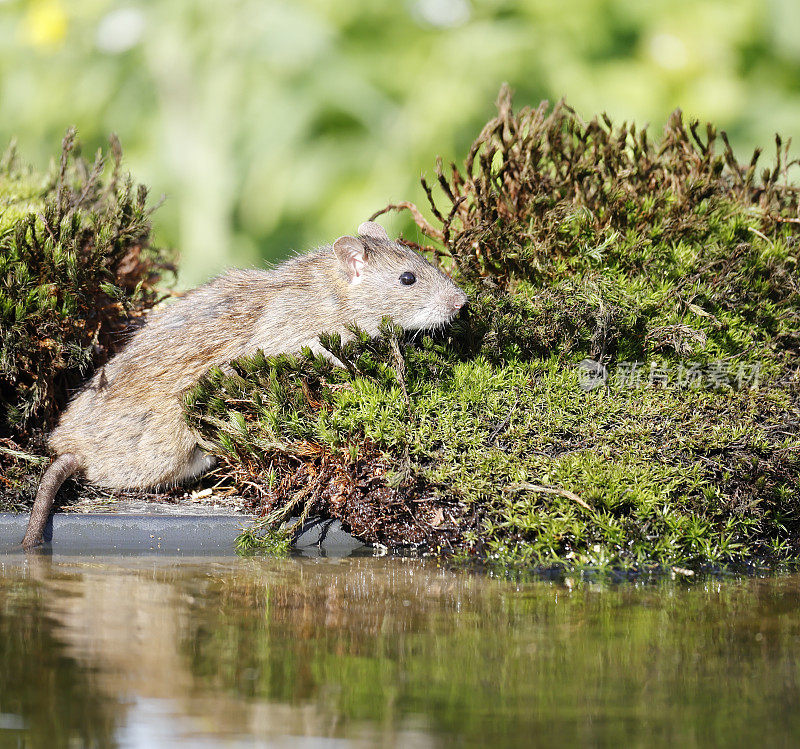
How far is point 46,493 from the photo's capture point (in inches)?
178

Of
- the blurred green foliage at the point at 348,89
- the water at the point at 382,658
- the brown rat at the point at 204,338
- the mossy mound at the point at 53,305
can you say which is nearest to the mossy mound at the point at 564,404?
the brown rat at the point at 204,338

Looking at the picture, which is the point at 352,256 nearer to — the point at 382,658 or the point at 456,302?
the point at 456,302

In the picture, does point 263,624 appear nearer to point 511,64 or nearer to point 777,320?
point 777,320

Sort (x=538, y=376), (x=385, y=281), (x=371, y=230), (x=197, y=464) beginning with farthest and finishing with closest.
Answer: (x=371, y=230) → (x=385, y=281) → (x=197, y=464) → (x=538, y=376)

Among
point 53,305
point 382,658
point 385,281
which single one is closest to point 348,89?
point 385,281

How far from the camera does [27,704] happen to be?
2.39 meters

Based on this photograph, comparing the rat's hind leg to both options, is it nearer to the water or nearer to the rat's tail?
the rat's tail

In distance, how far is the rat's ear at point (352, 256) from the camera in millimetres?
5066

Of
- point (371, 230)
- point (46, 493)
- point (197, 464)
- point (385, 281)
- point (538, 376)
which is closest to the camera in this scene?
point (46, 493)

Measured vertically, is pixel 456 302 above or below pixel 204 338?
above

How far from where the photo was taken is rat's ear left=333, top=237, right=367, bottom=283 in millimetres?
5066

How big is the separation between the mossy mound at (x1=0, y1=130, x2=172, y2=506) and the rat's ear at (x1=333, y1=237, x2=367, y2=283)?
3.46 feet

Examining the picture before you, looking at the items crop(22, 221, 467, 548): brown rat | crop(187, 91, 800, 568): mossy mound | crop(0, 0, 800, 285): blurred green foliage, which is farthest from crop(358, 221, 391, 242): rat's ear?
crop(0, 0, 800, 285): blurred green foliage

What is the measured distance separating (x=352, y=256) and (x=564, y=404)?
1.37 meters
